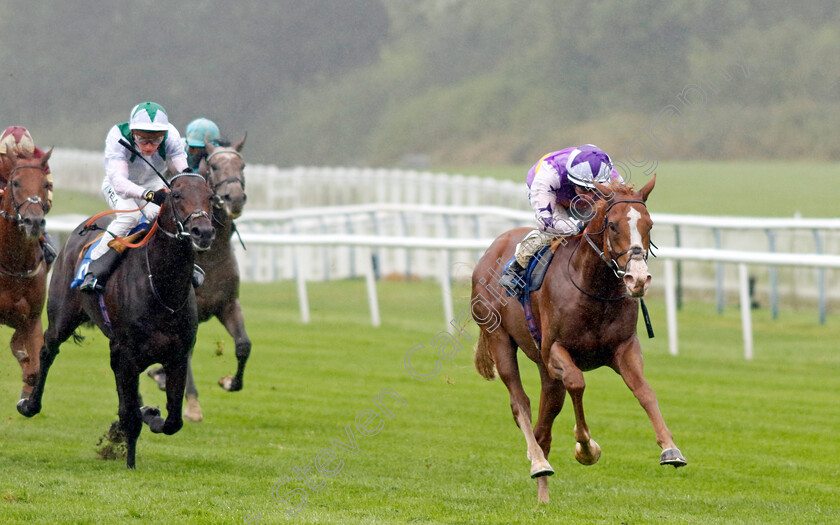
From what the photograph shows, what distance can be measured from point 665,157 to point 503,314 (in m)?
30.0

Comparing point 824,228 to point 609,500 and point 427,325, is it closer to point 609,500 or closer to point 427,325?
point 427,325

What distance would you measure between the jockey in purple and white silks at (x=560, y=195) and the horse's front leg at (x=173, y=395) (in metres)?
1.74

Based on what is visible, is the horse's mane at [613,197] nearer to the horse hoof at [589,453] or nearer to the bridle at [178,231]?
the horse hoof at [589,453]

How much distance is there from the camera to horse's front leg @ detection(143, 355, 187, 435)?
248 inches

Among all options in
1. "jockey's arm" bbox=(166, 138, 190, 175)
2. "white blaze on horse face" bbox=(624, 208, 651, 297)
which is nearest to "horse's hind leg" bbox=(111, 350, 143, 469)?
"jockey's arm" bbox=(166, 138, 190, 175)

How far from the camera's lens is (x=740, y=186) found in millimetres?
27266

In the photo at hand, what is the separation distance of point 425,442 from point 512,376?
161 cm

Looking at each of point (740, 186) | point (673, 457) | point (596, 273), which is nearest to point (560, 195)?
point (596, 273)

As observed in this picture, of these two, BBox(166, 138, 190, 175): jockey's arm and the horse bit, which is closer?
the horse bit

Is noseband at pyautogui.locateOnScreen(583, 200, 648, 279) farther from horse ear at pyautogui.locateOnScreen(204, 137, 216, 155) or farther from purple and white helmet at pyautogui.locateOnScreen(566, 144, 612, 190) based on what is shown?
horse ear at pyautogui.locateOnScreen(204, 137, 216, 155)

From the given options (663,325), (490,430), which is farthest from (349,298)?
(490,430)

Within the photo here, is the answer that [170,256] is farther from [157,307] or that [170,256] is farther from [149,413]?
[149,413]

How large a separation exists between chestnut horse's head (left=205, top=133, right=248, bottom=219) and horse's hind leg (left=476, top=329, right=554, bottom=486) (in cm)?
197

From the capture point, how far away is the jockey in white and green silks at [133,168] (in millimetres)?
6469
